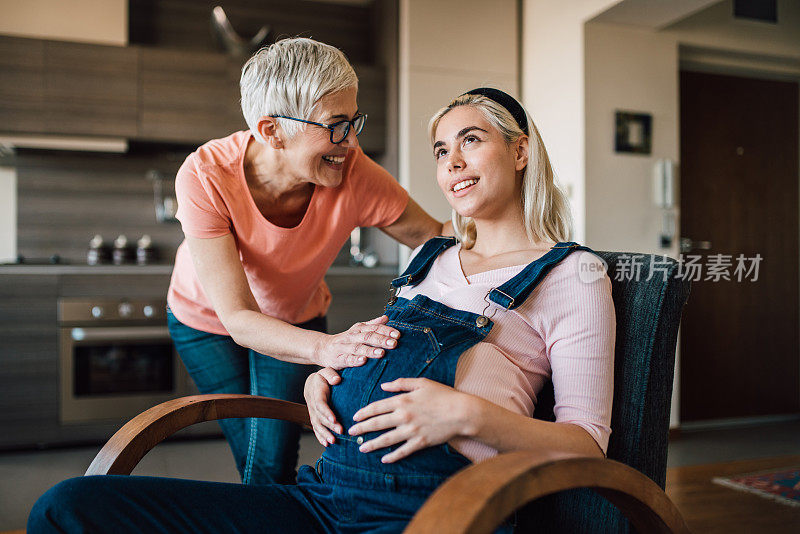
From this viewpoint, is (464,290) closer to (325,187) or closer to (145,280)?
(325,187)

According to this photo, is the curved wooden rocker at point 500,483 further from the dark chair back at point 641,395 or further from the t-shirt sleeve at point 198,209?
the t-shirt sleeve at point 198,209

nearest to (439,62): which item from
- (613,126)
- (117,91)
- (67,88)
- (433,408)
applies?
(613,126)

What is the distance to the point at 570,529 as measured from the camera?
120 cm

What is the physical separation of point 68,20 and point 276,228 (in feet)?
9.57

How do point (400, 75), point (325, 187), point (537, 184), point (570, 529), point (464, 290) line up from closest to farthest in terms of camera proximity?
point (570, 529)
point (464, 290)
point (537, 184)
point (325, 187)
point (400, 75)

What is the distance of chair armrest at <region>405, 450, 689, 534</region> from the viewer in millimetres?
771

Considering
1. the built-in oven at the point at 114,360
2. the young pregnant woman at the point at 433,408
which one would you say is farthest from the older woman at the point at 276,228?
the built-in oven at the point at 114,360

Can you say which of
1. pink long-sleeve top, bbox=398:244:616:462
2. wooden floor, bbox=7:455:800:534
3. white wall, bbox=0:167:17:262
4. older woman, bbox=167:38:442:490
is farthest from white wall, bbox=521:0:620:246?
white wall, bbox=0:167:17:262

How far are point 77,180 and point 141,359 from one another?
1.35 m

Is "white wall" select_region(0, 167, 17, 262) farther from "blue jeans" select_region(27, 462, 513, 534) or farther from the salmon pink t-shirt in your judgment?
"blue jeans" select_region(27, 462, 513, 534)

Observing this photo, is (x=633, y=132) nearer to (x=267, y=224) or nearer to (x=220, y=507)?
(x=267, y=224)

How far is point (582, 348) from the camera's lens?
1.17 metres

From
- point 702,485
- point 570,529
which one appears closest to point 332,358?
point 570,529

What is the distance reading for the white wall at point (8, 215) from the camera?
399 centimetres
